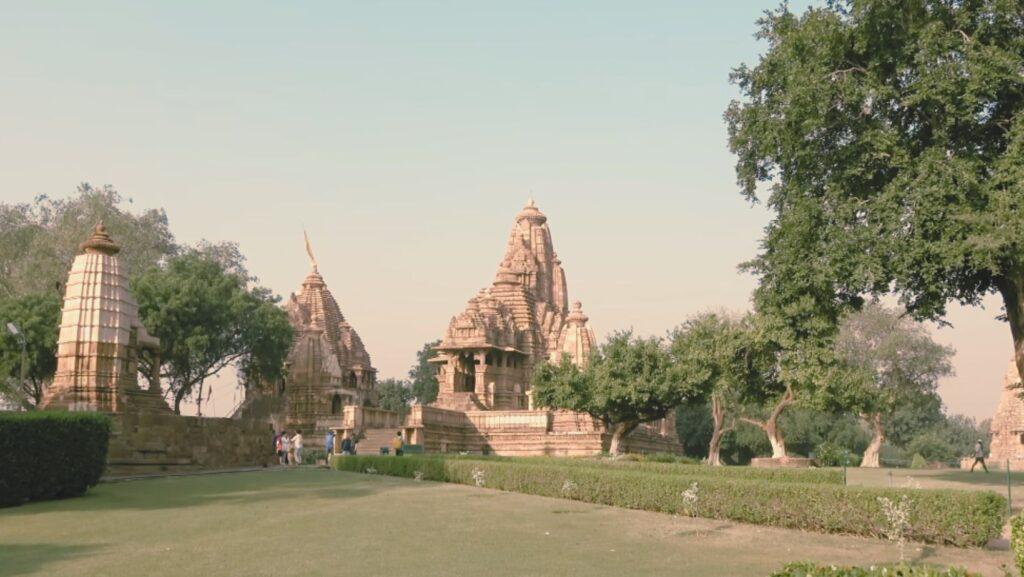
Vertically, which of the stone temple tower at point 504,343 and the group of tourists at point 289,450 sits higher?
the stone temple tower at point 504,343

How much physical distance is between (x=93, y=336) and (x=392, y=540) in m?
14.7

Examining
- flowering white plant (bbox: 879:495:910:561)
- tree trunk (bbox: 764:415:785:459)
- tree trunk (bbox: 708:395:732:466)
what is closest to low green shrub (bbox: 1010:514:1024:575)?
flowering white plant (bbox: 879:495:910:561)

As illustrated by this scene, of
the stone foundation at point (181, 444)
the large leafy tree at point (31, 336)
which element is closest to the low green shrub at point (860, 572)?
the stone foundation at point (181, 444)

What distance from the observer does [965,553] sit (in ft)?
42.7

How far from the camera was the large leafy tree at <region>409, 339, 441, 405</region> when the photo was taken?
90.5 metres

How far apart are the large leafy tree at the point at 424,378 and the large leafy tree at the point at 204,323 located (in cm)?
3212

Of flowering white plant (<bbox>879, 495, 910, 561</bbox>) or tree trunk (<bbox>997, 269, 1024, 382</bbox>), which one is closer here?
flowering white plant (<bbox>879, 495, 910, 561</bbox>)

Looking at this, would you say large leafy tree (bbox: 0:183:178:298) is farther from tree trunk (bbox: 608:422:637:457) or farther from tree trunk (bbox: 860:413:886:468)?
tree trunk (bbox: 860:413:886:468)

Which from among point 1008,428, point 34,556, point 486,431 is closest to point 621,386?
point 486,431

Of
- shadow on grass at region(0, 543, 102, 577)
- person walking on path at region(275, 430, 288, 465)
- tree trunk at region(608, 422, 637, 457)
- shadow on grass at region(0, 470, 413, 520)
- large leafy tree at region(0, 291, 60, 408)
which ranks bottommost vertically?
shadow on grass at region(0, 543, 102, 577)

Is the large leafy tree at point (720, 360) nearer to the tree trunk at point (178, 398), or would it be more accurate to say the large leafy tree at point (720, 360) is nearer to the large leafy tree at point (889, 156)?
the large leafy tree at point (889, 156)

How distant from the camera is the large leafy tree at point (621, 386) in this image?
39.5 m

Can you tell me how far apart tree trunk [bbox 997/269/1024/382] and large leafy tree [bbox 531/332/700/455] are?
2014 cm

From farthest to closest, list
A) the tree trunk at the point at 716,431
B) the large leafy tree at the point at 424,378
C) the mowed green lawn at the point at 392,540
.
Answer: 1. the large leafy tree at the point at 424,378
2. the tree trunk at the point at 716,431
3. the mowed green lawn at the point at 392,540
